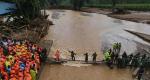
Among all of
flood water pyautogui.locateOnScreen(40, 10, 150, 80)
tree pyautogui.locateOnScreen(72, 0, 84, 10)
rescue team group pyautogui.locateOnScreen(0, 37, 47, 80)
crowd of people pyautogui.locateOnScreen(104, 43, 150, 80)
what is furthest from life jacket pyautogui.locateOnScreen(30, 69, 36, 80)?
tree pyautogui.locateOnScreen(72, 0, 84, 10)

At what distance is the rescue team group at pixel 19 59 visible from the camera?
1542 cm

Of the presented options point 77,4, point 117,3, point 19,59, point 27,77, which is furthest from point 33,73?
point 117,3

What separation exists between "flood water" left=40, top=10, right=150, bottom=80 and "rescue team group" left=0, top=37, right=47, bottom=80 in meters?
1.36

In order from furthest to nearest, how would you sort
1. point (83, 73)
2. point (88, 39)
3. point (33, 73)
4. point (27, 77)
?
point (88, 39), point (83, 73), point (33, 73), point (27, 77)

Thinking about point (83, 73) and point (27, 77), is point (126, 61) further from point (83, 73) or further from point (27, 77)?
point (27, 77)

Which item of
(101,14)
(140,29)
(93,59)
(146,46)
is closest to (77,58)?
(93,59)

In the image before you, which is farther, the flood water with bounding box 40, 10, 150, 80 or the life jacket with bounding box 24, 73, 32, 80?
the flood water with bounding box 40, 10, 150, 80

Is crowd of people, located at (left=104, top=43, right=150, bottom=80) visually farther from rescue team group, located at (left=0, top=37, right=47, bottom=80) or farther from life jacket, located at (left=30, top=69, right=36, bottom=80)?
life jacket, located at (left=30, top=69, right=36, bottom=80)

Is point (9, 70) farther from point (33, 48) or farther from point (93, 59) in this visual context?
point (93, 59)

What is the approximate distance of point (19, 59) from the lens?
57.6 feet

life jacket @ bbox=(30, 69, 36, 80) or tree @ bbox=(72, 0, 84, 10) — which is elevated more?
life jacket @ bbox=(30, 69, 36, 80)

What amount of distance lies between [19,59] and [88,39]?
13.7 meters

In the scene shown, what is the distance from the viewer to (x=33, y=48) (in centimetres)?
2119

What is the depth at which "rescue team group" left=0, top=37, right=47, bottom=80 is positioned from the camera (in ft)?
50.6
